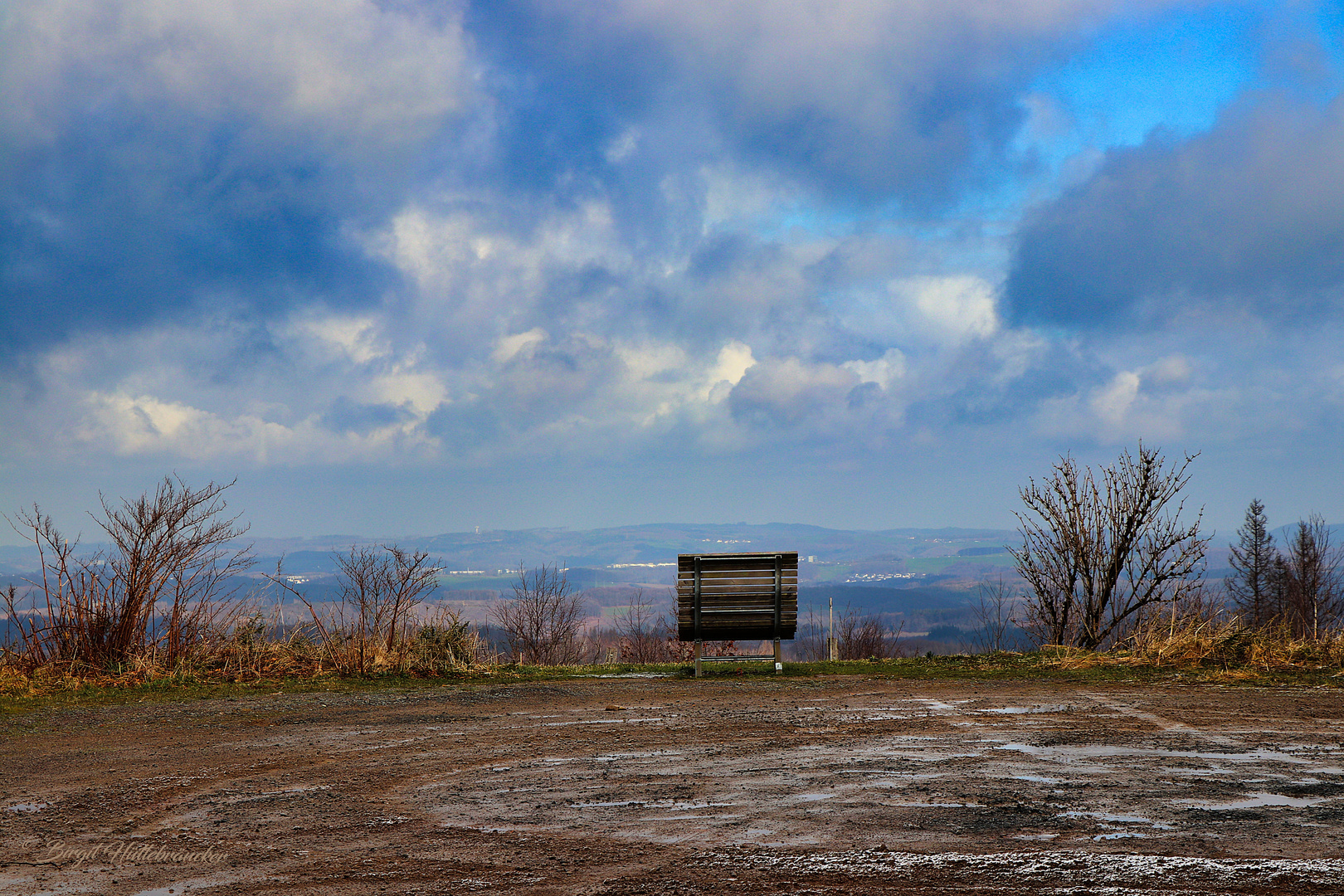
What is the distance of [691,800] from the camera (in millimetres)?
4793

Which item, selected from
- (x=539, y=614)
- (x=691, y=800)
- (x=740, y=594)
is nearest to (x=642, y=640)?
(x=539, y=614)

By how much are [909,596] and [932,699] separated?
197 metres

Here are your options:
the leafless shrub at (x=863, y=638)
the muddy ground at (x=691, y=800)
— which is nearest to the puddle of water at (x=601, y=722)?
the muddy ground at (x=691, y=800)

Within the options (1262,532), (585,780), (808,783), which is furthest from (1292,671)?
(1262,532)

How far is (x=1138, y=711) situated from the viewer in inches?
296

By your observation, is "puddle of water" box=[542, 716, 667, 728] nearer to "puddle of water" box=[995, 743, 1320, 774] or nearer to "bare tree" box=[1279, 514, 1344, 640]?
"puddle of water" box=[995, 743, 1320, 774]

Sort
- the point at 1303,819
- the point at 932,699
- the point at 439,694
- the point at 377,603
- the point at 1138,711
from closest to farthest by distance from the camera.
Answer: the point at 1303,819 → the point at 1138,711 → the point at 932,699 → the point at 439,694 → the point at 377,603

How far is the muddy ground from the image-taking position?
12.0ft

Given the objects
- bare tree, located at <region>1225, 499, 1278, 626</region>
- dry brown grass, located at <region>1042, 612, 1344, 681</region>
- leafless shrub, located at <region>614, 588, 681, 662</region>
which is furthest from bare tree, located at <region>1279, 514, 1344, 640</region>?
dry brown grass, located at <region>1042, 612, 1344, 681</region>

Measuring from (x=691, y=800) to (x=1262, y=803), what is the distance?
2665 millimetres

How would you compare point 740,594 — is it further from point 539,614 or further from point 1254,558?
point 1254,558

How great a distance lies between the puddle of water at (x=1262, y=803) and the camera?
14.6 feet

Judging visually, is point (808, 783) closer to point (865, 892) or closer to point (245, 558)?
point (865, 892)

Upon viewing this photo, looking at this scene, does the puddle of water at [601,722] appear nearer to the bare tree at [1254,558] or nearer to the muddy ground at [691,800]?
the muddy ground at [691,800]
